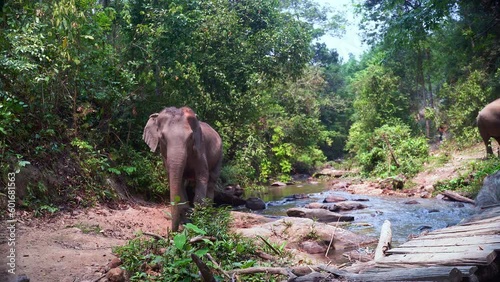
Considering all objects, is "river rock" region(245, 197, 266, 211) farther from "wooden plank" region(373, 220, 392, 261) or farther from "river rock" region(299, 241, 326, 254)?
"wooden plank" region(373, 220, 392, 261)

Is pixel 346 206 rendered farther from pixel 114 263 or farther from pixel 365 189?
pixel 114 263

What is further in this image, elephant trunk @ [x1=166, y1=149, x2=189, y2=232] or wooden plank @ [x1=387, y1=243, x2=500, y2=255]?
elephant trunk @ [x1=166, y1=149, x2=189, y2=232]

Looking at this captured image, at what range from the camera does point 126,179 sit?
1003 cm

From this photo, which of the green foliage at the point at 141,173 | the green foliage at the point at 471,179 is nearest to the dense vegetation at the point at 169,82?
the green foliage at the point at 141,173

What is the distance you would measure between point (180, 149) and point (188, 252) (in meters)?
2.90

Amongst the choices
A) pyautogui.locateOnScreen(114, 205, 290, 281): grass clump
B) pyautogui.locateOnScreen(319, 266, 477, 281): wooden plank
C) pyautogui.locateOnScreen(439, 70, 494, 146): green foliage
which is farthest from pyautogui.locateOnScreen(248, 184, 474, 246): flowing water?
pyautogui.locateOnScreen(439, 70, 494, 146): green foliage

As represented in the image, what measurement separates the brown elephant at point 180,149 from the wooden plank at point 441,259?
3174 mm

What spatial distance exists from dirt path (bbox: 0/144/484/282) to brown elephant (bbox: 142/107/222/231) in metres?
0.73

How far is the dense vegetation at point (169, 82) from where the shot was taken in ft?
25.5

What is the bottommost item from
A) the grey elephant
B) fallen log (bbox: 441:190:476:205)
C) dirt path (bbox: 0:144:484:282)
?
fallen log (bbox: 441:190:476:205)

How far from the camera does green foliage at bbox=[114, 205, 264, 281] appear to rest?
4520mm

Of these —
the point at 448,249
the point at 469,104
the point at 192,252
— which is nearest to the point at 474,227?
the point at 448,249

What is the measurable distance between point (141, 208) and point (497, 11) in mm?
13738

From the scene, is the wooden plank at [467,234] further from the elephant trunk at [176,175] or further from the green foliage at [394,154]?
the green foliage at [394,154]
